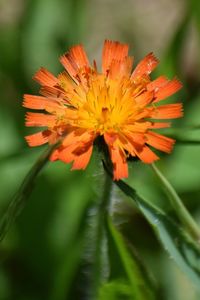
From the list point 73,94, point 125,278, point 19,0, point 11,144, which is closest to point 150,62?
point 73,94

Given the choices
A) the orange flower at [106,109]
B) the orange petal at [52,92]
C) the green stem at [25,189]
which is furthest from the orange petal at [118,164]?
the orange petal at [52,92]

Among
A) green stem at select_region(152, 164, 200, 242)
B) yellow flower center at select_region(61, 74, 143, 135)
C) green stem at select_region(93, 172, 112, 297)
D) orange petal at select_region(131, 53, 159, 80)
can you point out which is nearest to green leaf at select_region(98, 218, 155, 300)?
green stem at select_region(93, 172, 112, 297)

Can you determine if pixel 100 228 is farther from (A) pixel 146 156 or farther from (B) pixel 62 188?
(B) pixel 62 188

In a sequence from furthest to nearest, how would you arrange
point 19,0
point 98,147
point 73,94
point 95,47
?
point 19,0
point 95,47
point 73,94
point 98,147

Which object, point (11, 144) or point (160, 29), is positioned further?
point (160, 29)

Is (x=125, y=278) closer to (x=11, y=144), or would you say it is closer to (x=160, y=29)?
(x=11, y=144)

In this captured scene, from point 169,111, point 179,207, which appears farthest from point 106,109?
point 179,207
